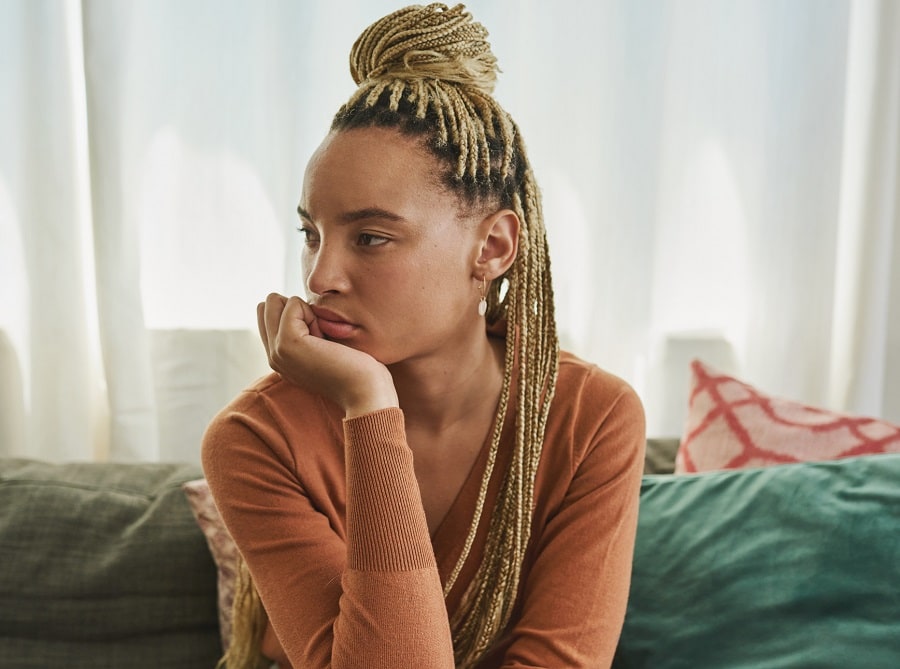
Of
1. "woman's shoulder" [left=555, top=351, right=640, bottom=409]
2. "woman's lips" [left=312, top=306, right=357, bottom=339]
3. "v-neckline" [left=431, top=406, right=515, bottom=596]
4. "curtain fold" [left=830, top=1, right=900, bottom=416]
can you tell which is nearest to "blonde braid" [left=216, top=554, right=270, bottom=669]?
"v-neckline" [left=431, top=406, right=515, bottom=596]

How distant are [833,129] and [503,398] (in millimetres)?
1165

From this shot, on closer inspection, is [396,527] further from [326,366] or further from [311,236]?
[311,236]

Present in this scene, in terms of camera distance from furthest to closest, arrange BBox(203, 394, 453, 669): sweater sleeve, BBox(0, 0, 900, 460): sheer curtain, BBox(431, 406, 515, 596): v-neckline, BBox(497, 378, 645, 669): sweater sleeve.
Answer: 1. BBox(0, 0, 900, 460): sheer curtain
2. BBox(431, 406, 515, 596): v-neckline
3. BBox(497, 378, 645, 669): sweater sleeve
4. BBox(203, 394, 453, 669): sweater sleeve

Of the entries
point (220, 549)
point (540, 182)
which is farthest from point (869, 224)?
point (220, 549)

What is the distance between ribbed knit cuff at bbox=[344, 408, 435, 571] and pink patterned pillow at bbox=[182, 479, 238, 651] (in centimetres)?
50

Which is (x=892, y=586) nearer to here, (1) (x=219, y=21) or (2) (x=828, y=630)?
(2) (x=828, y=630)

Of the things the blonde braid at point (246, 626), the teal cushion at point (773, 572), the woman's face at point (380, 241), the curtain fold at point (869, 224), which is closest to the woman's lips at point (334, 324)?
the woman's face at point (380, 241)

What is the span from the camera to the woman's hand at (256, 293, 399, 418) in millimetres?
1069

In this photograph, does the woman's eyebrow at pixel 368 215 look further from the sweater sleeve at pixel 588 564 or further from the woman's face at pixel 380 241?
the sweater sleeve at pixel 588 564

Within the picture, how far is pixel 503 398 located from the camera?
1.24 meters

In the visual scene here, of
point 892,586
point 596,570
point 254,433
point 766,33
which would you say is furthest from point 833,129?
point 254,433

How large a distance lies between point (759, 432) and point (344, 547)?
753mm

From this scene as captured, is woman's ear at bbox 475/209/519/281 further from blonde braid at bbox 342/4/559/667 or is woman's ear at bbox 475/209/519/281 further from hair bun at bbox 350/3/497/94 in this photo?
hair bun at bbox 350/3/497/94

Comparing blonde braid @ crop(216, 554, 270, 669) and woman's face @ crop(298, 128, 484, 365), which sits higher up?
woman's face @ crop(298, 128, 484, 365)
